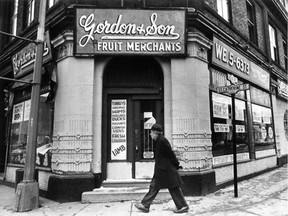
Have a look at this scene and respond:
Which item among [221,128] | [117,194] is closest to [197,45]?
[221,128]

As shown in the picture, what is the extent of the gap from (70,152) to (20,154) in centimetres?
392

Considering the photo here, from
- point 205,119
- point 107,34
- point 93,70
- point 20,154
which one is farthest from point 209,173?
point 20,154

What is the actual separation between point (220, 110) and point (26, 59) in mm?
6754

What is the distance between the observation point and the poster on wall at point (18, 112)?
31.9 feet

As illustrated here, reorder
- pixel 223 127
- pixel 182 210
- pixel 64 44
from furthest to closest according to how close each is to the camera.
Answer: pixel 223 127, pixel 64 44, pixel 182 210

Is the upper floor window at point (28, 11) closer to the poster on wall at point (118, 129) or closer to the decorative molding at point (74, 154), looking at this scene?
the poster on wall at point (118, 129)

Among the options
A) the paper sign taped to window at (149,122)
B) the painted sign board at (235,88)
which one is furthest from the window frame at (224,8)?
the paper sign taped to window at (149,122)

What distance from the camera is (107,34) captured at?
22.7ft

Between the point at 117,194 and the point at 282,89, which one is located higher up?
the point at 282,89

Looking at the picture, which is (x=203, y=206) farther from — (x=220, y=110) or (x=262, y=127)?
(x=262, y=127)

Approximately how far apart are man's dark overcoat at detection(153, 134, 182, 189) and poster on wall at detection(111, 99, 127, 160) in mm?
2178

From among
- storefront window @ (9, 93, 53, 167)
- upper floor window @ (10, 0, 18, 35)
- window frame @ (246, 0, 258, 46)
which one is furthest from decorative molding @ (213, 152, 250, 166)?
upper floor window @ (10, 0, 18, 35)

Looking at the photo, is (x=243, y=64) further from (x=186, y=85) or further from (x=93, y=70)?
(x=93, y=70)

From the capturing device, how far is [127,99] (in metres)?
7.41
